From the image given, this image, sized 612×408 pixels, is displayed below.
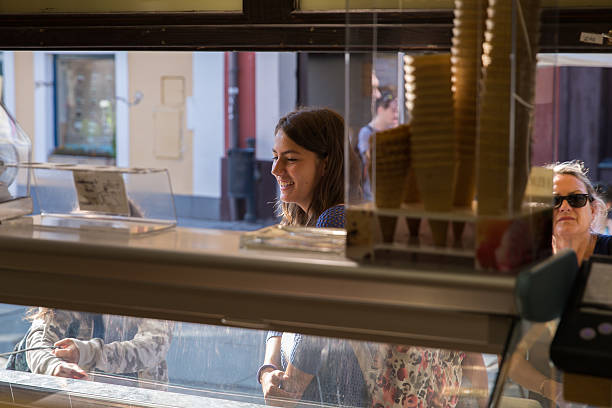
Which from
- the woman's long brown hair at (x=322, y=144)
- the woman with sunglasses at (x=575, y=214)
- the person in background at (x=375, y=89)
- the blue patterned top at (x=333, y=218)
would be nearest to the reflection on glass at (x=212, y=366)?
the person in background at (x=375, y=89)

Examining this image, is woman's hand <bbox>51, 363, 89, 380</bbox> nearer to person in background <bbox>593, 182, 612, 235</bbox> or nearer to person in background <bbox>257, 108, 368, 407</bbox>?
person in background <bbox>257, 108, 368, 407</bbox>

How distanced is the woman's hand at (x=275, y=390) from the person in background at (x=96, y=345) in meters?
0.19

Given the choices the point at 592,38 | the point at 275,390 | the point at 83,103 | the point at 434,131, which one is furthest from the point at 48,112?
the point at 434,131

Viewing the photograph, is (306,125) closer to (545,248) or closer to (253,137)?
(545,248)

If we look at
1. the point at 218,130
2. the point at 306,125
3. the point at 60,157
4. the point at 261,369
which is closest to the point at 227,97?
the point at 218,130

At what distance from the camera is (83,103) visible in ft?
38.5

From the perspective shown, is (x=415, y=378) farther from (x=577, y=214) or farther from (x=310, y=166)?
(x=577, y=214)

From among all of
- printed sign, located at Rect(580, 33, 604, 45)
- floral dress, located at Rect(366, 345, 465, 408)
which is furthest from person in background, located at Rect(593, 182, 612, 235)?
floral dress, located at Rect(366, 345, 465, 408)

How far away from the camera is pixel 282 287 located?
1.05 meters

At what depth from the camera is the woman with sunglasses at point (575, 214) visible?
266cm

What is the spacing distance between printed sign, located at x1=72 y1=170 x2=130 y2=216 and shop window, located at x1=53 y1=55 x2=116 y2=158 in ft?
34.4

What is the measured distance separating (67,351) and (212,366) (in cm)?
29

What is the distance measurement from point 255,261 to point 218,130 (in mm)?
9065

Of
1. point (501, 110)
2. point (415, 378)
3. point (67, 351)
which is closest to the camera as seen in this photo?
point (501, 110)
